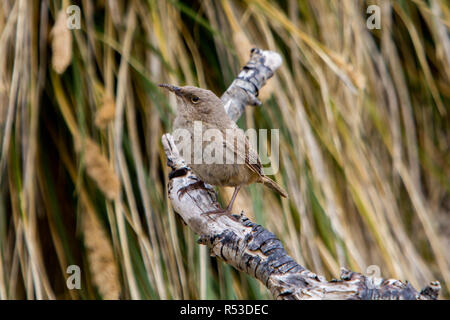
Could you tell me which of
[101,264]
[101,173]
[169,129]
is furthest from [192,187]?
[169,129]

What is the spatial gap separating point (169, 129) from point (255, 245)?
127cm

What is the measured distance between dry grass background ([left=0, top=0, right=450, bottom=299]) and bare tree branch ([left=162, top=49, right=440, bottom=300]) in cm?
15

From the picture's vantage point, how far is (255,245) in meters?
1.73

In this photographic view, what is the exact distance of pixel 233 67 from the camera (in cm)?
312

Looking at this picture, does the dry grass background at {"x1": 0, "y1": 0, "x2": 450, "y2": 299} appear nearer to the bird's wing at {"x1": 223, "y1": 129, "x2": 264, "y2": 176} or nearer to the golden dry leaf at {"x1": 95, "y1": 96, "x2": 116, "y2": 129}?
the golden dry leaf at {"x1": 95, "y1": 96, "x2": 116, "y2": 129}

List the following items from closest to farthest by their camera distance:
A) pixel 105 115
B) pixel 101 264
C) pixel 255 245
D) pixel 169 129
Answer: pixel 255 245 → pixel 101 264 → pixel 105 115 → pixel 169 129

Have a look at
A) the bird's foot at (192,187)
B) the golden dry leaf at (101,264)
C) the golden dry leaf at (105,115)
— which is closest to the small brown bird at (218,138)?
the bird's foot at (192,187)

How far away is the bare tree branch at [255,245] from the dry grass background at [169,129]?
0.49 ft

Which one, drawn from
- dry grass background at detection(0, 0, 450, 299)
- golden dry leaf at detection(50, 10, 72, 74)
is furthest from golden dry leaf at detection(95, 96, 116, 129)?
golden dry leaf at detection(50, 10, 72, 74)

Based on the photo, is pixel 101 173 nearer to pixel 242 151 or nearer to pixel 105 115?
pixel 105 115

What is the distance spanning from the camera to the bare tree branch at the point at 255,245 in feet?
4.52

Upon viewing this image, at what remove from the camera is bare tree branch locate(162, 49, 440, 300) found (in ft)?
4.52

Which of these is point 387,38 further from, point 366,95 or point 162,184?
point 162,184

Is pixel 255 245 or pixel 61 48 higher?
pixel 61 48
